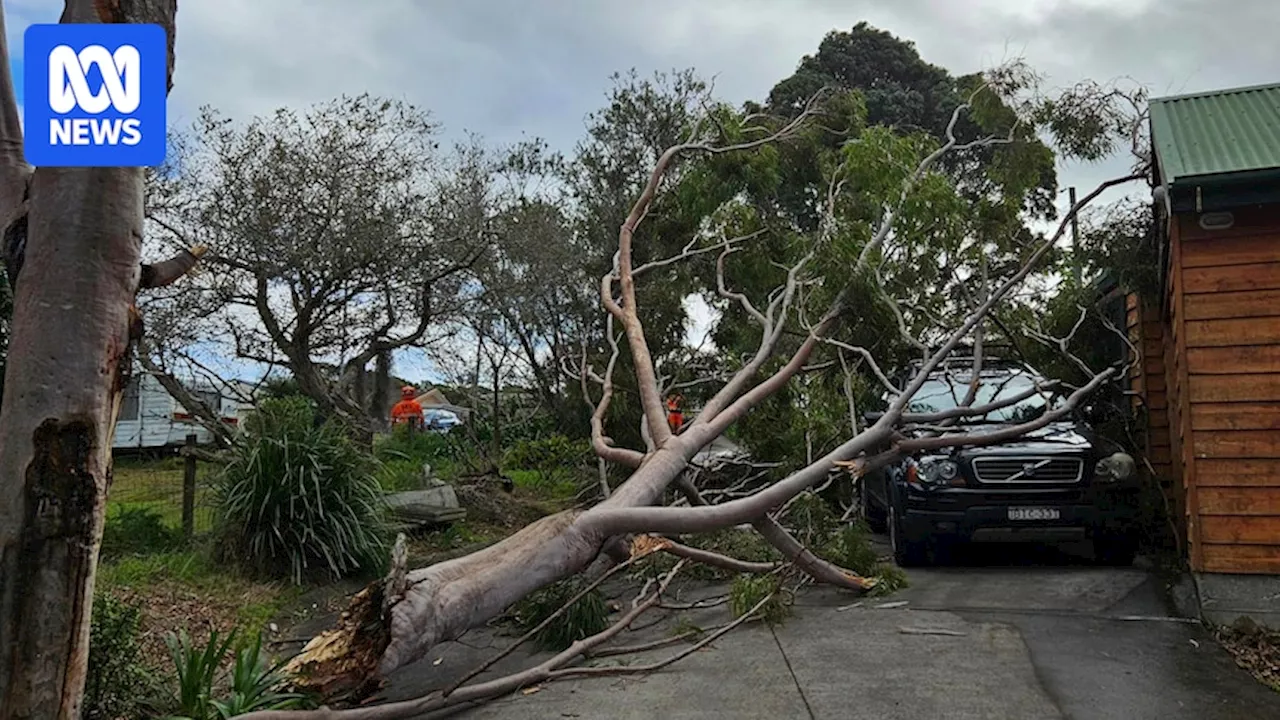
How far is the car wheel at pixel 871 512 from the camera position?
1014 cm

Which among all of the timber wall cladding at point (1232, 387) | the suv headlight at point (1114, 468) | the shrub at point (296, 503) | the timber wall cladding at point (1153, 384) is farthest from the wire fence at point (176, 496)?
the timber wall cladding at point (1153, 384)

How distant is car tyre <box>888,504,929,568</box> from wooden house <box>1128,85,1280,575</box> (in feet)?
7.14

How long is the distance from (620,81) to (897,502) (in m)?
11.3

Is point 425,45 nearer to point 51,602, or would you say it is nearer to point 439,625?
point 439,625

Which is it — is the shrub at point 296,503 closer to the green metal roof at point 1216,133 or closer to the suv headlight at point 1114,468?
the suv headlight at point 1114,468

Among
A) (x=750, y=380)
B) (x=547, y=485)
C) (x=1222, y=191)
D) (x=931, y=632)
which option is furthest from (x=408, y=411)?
(x=1222, y=191)

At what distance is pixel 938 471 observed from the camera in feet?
24.9

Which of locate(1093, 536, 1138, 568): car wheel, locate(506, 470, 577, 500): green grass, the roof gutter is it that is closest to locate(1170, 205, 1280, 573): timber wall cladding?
the roof gutter

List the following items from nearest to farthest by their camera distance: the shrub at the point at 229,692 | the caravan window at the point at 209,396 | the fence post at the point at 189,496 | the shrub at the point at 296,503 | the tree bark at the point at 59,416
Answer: the tree bark at the point at 59,416
the shrub at the point at 229,692
the shrub at the point at 296,503
the fence post at the point at 189,496
the caravan window at the point at 209,396

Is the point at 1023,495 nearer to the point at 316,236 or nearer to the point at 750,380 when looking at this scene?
the point at 750,380

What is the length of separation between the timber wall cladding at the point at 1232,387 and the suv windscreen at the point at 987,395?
247 cm

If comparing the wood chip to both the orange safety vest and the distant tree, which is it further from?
the orange safety vest

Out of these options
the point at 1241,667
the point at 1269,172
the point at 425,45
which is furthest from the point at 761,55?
the point at 1241,667

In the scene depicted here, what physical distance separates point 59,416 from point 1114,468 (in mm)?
7295
